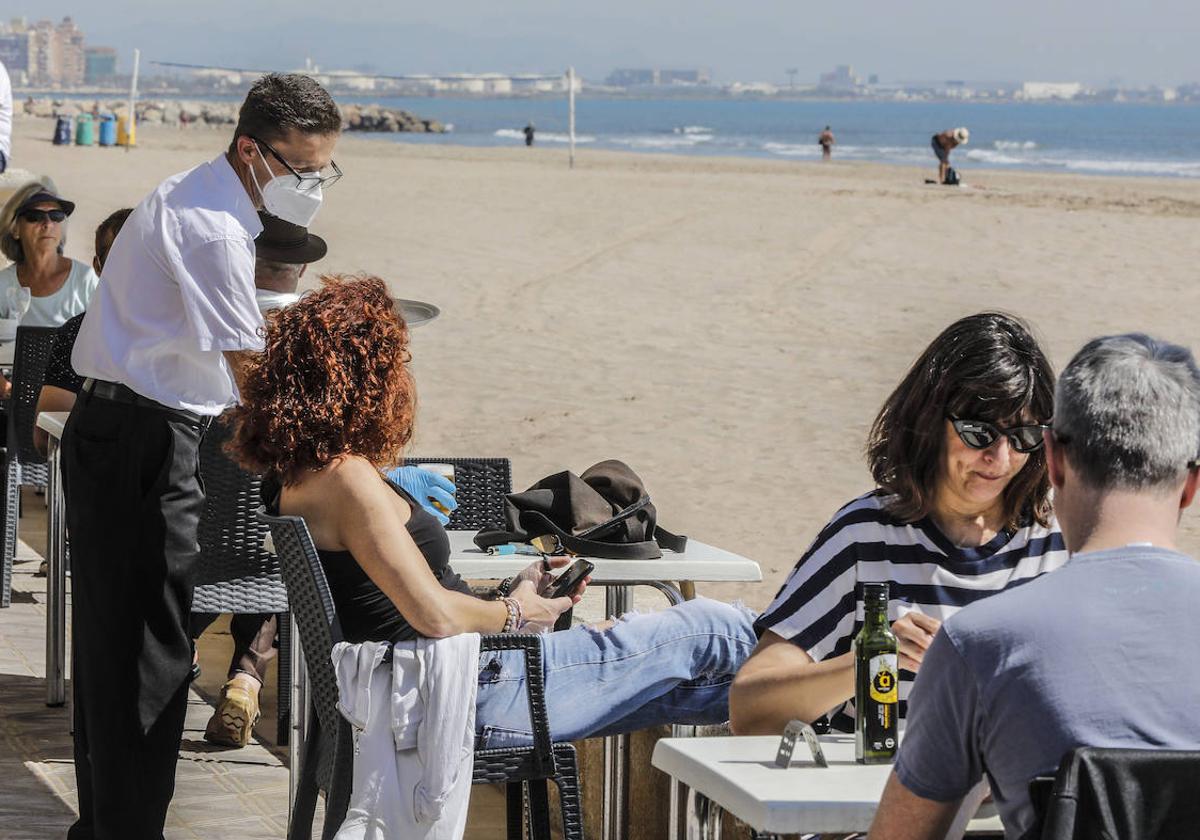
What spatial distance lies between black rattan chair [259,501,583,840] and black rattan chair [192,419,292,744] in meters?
1.08

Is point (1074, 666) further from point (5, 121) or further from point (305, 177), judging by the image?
point (5, 121)

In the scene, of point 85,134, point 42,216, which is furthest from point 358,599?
point 85,134

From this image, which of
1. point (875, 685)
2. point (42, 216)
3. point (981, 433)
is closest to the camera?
point (875, 685)

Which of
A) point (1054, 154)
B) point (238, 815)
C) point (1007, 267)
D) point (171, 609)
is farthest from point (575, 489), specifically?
point (1054, 154)

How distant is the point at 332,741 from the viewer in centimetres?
301

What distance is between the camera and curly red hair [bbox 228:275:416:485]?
3.00m

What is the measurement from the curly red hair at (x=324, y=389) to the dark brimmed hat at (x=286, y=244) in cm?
122

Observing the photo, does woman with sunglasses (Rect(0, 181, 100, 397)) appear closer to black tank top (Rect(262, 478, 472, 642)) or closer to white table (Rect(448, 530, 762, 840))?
white table (Rect(448, 530, 762, 840))

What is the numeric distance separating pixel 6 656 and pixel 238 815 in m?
1.71

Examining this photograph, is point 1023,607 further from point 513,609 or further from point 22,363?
point 22,363

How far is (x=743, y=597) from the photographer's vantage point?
21.8 ft

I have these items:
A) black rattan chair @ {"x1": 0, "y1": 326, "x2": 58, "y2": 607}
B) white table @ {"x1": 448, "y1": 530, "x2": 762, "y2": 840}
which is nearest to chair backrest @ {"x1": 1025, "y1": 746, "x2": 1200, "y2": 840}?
white table @ {"x1": 448, "y1": 530, "x2": 762, "y2": 840}

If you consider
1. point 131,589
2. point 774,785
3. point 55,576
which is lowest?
point 55,576

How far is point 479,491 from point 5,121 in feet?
5.67
